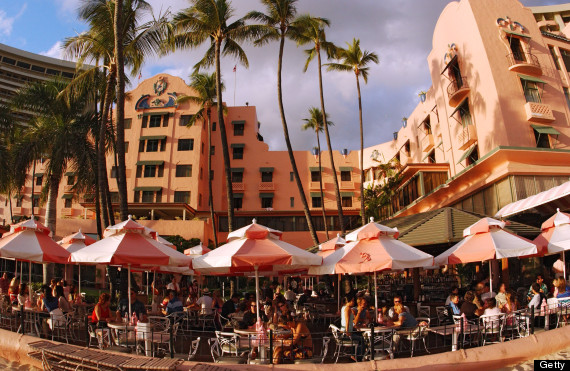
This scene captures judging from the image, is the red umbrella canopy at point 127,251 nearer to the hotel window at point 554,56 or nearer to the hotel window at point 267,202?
the hotel window at point 554,56

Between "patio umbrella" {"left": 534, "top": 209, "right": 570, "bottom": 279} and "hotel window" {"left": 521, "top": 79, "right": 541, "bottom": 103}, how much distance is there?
1443 centimetres

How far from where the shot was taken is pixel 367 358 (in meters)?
8.37

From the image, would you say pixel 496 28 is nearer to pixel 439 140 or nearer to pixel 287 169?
pixel 439 140

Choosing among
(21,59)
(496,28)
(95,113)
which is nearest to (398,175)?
(496,28)

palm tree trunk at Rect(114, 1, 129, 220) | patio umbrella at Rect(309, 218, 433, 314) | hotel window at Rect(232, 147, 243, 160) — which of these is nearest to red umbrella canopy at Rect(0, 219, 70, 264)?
palm tree trunk at Rect(114, 1, 129, 220)

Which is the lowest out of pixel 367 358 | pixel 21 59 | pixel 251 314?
pixel 367 358

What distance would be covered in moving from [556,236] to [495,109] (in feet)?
44.5

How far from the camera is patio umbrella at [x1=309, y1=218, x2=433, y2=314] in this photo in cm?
982

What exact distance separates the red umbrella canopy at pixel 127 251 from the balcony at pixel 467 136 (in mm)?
20037

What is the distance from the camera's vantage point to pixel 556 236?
Answer: 39.4 feet

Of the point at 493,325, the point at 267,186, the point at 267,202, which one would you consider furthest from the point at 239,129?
the point at 493,325

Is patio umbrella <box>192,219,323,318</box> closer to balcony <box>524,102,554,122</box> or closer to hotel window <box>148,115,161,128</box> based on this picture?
balcony <box>524,102,554,122</box>

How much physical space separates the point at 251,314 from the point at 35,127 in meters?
22.4

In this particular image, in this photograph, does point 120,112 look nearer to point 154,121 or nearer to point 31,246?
point 31,246
